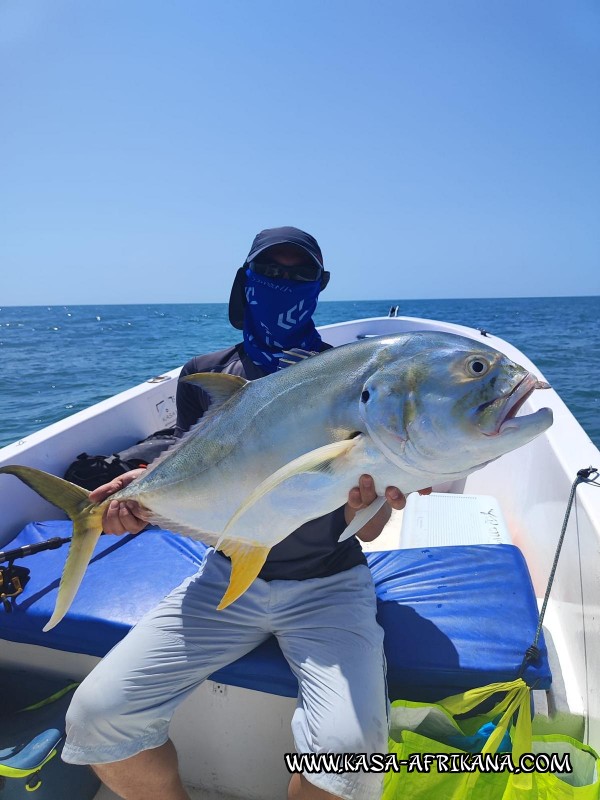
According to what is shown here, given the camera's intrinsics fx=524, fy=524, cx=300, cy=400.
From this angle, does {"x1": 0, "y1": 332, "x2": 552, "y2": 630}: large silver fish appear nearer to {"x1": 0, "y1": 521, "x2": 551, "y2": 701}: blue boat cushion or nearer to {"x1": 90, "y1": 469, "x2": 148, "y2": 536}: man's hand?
{"x1": 90, "y1": 469, "x2": 148, "y2": 536}: man's hand

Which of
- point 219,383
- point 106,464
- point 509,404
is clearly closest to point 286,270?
point 219,383

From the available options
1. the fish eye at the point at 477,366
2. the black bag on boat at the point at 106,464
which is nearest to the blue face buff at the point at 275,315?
the fish eye at the point at 477,366

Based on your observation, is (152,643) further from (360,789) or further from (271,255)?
(271,255)

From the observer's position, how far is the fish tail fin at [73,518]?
1656mm

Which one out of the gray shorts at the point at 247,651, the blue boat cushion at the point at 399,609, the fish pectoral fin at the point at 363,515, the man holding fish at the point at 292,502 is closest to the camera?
the man holding fish at the point at 292,502

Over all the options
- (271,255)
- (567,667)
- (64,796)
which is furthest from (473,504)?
(64,796)

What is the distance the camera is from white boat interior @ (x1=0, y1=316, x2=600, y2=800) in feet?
5.84

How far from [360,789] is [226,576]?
818 millimetres

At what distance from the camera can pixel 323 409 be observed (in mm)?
1374

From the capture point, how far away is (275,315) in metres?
2.07

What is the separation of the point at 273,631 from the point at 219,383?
0.92 metres

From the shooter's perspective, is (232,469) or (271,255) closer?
(232,469)

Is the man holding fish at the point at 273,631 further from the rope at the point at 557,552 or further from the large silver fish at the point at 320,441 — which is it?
the rope at the point at 557,552

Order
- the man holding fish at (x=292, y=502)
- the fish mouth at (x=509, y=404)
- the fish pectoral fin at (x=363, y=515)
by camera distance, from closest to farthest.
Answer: the fish mouth at (x=509, y=404) < the man holding fish at (x=292, y=502) < the fish pectoral fin at (x=363, y=515)
